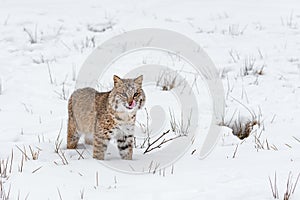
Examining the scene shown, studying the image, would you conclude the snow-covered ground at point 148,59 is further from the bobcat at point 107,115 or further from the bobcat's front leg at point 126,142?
the bobcat's front leg at point 126,142

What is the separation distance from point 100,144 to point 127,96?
604mm

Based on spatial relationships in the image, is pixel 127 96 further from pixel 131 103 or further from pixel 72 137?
pixel 72 137

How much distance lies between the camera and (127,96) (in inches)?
176


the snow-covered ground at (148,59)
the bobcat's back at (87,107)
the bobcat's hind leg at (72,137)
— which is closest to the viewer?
the snow-covered ground at (148,59)

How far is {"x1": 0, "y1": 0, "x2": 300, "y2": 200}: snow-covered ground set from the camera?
3.83 m

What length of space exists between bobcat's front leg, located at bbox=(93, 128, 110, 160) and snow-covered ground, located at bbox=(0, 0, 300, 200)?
12 centimetres

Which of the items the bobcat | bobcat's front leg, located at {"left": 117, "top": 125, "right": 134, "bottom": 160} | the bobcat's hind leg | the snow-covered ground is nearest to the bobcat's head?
the bobcat

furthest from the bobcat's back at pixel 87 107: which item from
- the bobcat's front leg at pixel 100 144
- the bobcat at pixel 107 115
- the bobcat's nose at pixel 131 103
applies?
the bobcat's nose at pixel 131 103

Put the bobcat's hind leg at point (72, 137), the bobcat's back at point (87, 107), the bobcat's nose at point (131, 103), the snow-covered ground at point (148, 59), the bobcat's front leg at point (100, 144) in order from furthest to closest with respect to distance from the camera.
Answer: the bobcat's hind leg at point (72, 137), the bobcat's back at point (87, 107), the bobcat's front leg at point (100, 144), the bobcat's nose at point (131, 103), the snow-covered ground at point (148, 59)

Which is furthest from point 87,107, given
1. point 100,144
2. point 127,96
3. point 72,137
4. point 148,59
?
point 148,59

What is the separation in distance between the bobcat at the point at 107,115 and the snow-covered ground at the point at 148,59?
220 mm

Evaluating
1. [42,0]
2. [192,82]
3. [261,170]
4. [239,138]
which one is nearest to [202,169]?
[261,170]

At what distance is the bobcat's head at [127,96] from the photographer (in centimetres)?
447

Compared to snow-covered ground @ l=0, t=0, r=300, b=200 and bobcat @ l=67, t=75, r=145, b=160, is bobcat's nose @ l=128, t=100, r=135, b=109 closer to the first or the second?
bobcat @ l=67, t=75, r=145, b=160
